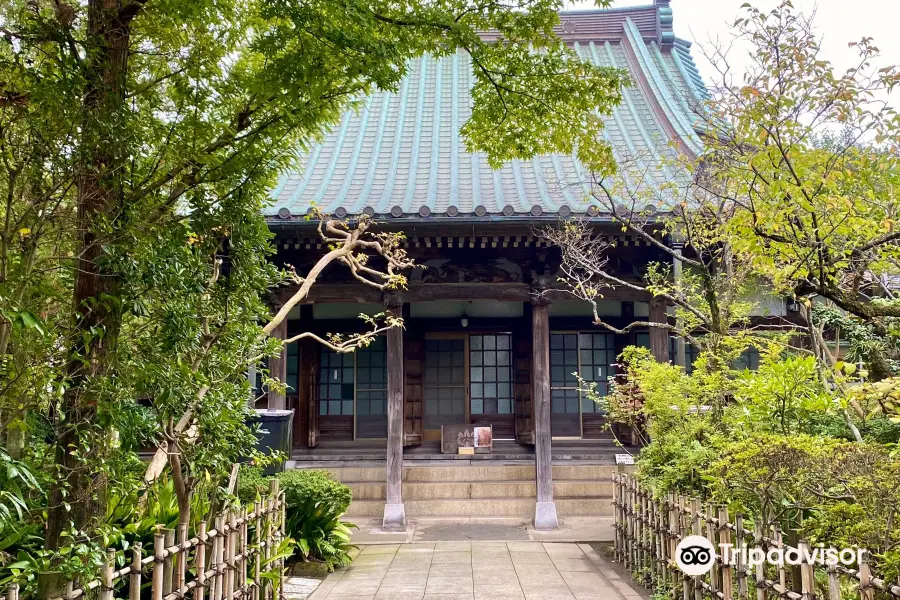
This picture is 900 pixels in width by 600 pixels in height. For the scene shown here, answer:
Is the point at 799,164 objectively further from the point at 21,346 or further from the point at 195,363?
the point at 21,346

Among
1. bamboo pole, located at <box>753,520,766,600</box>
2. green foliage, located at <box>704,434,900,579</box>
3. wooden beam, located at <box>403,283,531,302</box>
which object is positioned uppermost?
wooden beam, located at <box>403,283,531,302</box>

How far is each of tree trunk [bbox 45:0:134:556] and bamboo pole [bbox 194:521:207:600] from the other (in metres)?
1.18

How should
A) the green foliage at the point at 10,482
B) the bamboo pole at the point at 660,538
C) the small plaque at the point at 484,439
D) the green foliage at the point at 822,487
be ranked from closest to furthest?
the green foliage at the point at 10,482, the green foliage at the point at 822,487, the bamboo pole at the point at 660,538, the small plaque at the point at 484,439

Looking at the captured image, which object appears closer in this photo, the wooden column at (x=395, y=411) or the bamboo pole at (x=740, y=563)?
the bamboo pole at (x=740, y=563)

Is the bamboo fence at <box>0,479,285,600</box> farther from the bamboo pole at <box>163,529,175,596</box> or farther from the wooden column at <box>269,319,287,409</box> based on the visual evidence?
the wooden column at <box>269,319,287,409</box>

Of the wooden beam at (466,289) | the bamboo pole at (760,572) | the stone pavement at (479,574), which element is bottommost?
the stone pavement at (479,574)

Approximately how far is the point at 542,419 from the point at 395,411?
2116mm

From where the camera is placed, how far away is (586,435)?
12.3m

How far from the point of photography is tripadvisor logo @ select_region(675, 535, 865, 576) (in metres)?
3.69

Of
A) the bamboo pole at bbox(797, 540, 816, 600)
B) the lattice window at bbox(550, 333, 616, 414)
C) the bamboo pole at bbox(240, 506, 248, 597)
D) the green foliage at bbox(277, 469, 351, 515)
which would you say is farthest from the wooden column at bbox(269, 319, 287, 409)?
the bamboo pole at bbox(797, 540, 816, 600)

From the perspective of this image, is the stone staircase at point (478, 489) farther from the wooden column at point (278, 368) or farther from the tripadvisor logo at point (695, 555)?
the tripadvisor logo at point (695, 555)

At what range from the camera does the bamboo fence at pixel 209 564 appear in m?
3.46

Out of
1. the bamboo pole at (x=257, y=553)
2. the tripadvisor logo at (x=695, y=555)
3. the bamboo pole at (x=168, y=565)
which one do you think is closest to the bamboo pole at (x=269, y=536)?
the bamboo pole at (x=257, y=553)

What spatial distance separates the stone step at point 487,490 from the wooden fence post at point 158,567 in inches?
262
